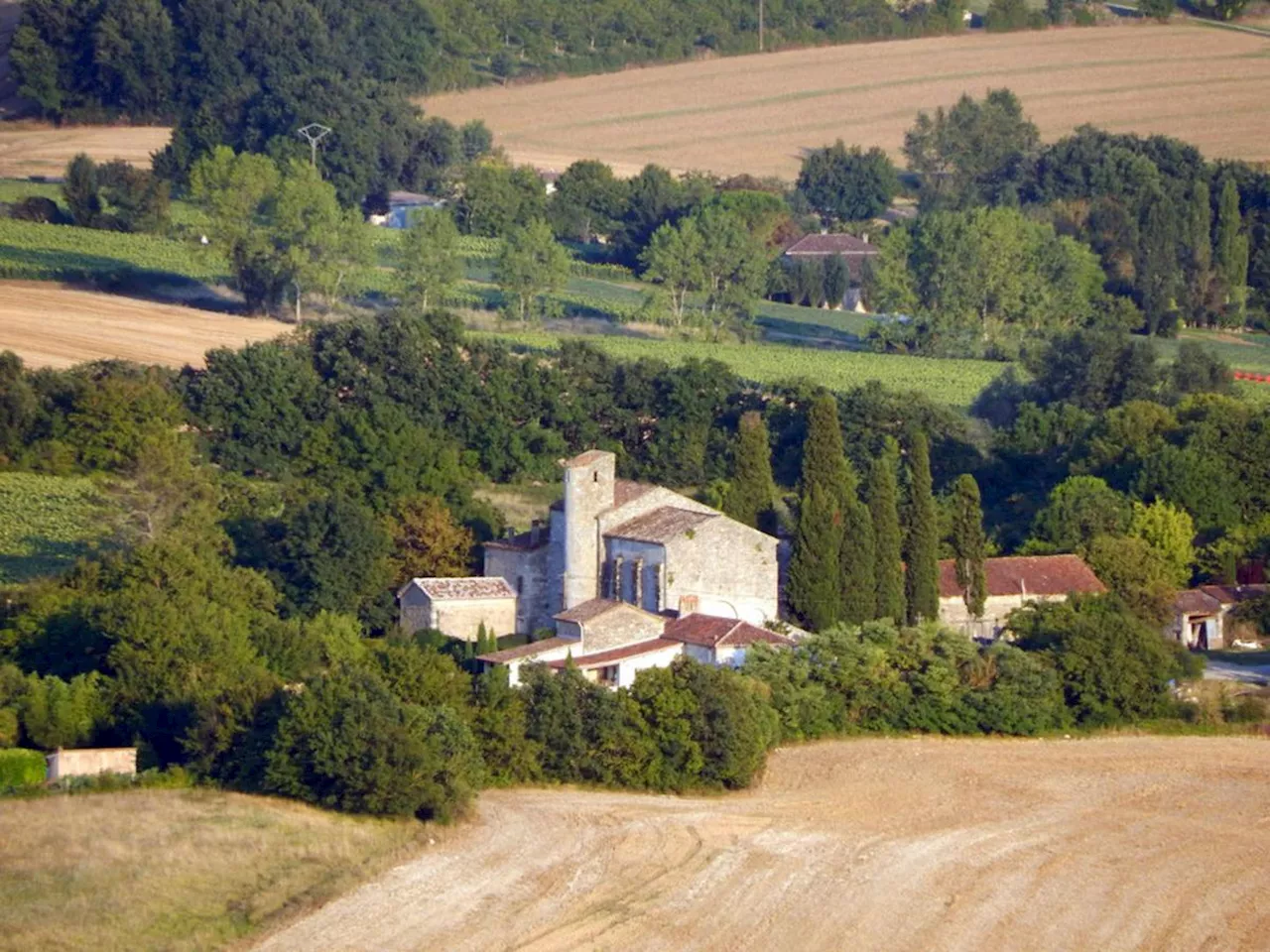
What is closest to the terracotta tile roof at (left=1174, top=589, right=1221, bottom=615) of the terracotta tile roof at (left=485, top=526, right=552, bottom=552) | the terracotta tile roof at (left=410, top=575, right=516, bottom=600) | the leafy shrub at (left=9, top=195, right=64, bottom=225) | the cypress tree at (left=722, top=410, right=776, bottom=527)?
the cypress tree at (left=722, top=410, right=776, bottom=527)

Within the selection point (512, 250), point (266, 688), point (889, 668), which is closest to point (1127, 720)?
point (889, 668)

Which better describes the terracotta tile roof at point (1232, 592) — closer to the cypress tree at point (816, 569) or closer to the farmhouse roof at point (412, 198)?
the cypress tree at point (816, 569)

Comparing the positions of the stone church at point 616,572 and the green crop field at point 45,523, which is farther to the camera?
the green crop field at point 45,523

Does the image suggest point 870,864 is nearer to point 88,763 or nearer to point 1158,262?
point 88,763

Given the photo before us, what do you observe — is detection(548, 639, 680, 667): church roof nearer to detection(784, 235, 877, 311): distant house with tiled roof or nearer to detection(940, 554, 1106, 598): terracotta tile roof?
detection(940, 554, 1106, 598): terracotta tile roof

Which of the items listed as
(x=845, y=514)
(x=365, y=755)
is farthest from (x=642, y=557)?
(x=365, y=755)

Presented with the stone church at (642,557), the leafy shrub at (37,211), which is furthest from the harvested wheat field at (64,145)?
the stone church at (642,557)
